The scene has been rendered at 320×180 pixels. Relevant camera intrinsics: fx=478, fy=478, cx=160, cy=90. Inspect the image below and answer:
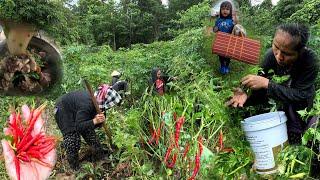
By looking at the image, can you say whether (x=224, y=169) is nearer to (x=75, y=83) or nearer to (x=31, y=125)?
(x=31, y=125)

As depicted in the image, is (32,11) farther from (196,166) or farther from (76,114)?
(76,114)

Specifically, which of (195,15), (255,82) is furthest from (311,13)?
(255,82)

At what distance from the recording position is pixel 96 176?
416cm

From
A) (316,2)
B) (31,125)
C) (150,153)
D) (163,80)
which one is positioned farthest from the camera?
(316,2)

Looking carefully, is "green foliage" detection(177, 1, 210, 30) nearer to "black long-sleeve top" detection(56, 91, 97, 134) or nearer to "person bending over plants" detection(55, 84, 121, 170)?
"person bending over plants" detection(55, 84, 121, 170)

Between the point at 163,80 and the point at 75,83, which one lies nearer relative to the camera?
the point at 163,80

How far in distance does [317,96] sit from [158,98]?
43.5 inches

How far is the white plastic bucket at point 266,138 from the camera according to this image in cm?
206

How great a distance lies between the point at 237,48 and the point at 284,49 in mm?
1601

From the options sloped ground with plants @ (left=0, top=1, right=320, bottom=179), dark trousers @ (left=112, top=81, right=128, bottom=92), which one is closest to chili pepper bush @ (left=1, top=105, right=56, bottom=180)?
sloped ground with plants @ (left=0, top=1, right=320, bottom=179)

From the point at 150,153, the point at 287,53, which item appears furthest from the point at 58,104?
the point at 287,53

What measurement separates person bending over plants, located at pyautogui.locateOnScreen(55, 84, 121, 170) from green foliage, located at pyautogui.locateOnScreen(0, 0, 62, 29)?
2.20 m

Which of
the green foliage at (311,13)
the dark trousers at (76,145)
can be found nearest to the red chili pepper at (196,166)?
the dark trousers at (76,145)

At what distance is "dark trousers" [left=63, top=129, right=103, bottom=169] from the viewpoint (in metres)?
4.29
